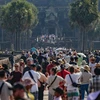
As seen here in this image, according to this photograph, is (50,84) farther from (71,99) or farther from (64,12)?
(64,12)

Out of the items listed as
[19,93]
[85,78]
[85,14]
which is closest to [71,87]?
[85,78]

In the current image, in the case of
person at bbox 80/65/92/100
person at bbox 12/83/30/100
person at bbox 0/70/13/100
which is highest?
person at bbox 12/83/30/100

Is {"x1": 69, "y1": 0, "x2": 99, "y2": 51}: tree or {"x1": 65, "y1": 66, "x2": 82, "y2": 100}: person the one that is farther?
{"x1": 69, "y1": 0, "x2": 99, "y2": 51}: tree

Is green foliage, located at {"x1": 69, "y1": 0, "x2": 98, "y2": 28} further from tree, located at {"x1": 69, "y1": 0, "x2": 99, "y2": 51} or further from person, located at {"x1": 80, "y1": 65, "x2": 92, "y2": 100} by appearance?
person, located at {"x1": 80, "y1": 65, "x2": 92, "y2": 100}

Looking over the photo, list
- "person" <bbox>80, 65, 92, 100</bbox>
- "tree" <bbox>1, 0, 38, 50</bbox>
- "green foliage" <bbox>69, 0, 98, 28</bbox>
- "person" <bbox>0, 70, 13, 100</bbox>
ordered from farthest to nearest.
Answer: "tree" <bbox>1, 0, 38, 50</bbox>, "green foliage" <bbox>69, 0, 98, 28</bbox>, "person" <bbox>80, 65, 92, 100</bbox>, "person" <bbox>0, 70, 13, 100</bbox>

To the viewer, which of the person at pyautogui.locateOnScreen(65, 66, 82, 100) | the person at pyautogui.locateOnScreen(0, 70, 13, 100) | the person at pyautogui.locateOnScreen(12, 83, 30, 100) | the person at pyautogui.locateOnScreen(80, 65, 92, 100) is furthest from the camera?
the person at pyautogui.locateOnScreen(80, 65, 92, 100)


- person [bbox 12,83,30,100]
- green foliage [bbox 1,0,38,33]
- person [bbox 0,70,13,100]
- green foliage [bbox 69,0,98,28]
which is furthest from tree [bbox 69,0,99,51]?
person [bbox 12,83,30,100]

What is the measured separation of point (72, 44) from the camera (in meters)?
120

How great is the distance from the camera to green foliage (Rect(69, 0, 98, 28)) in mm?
63128

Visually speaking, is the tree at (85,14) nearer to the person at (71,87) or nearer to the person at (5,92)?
the person at (71,87)

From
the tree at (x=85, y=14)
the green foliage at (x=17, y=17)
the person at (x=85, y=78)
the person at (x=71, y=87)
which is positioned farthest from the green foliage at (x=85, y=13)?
the person at (x=71, y=87)

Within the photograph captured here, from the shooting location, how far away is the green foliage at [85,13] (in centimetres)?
6313

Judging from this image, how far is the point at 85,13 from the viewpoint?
63969 millimetres

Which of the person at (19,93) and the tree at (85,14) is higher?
the tree at (85,14)
